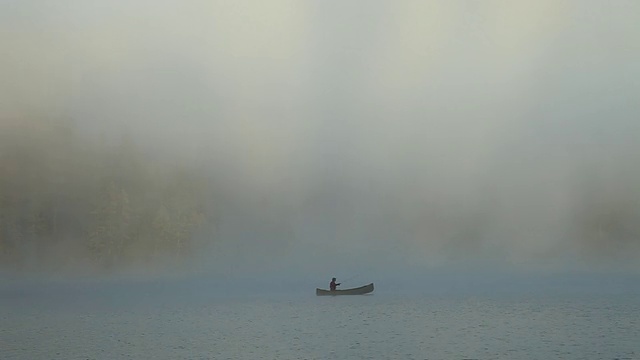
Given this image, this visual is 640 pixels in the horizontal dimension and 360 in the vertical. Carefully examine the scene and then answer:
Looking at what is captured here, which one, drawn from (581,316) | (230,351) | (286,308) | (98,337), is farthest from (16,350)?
(581,316)

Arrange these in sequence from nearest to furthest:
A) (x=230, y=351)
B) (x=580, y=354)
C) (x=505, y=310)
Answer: (x=580, y=354) → (x=230, y=351) → (x=505, y=310)

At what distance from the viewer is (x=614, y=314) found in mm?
81062

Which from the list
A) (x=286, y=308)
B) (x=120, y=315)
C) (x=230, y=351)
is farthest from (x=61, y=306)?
(x=230, y=351)

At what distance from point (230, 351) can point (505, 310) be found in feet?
169

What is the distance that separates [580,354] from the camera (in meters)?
45.8

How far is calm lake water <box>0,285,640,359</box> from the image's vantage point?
47.4 m

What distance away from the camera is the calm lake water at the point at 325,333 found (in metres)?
Answer: 47.4

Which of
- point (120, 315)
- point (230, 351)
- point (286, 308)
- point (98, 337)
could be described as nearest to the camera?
point (230, 351)

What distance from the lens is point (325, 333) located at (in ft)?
201

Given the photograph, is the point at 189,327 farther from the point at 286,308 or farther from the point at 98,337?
the point at 286,308

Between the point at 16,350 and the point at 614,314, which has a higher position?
the point at 614,314

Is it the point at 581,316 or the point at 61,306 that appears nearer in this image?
the point at 581,316

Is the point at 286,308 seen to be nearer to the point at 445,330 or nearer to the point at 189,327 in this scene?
the point at 189,327

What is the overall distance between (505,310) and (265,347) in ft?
159
